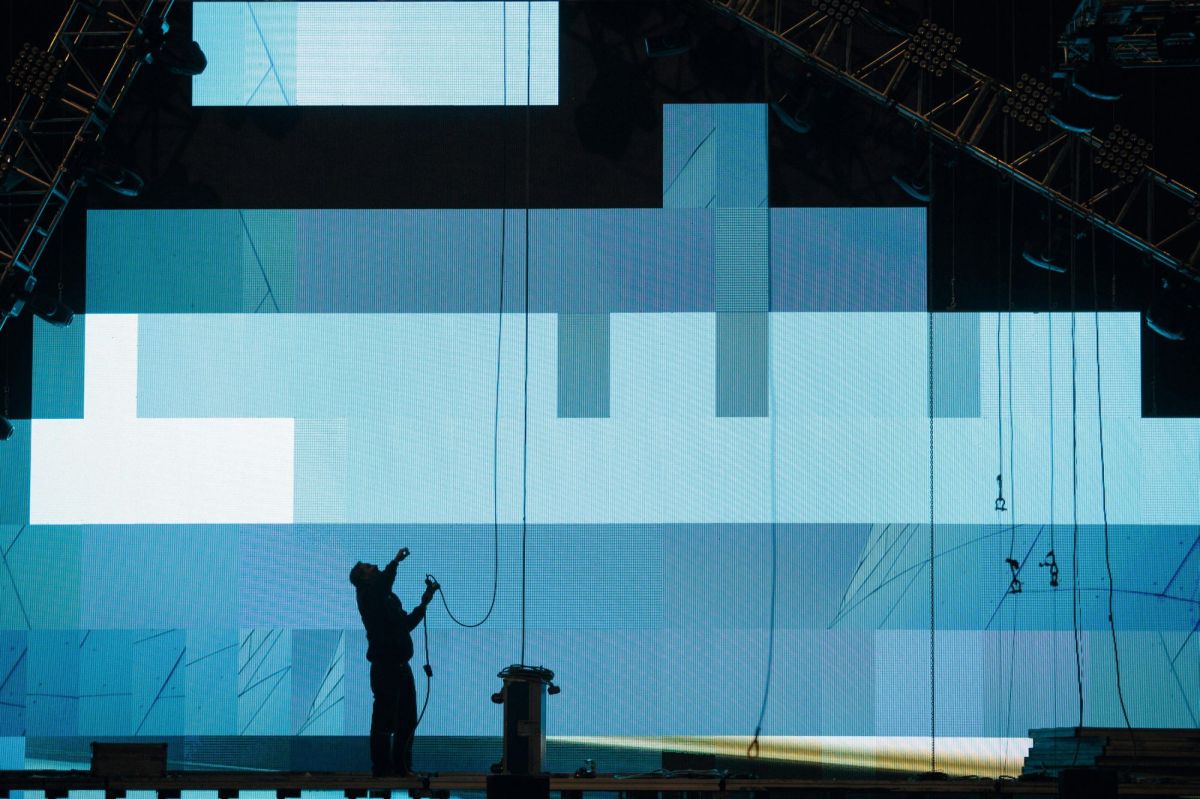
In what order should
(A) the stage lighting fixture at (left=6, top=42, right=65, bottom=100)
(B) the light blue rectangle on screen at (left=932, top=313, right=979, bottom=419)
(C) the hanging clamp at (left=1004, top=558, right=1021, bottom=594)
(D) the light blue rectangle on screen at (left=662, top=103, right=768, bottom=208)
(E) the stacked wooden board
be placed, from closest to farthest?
(E) the stacked wooden board < (A) the stage lighting fixture at (left=6, top=42, right=65, bottom=100) < (C) the hanging clamp at (left=1004, top=558, right=1021, bottom=594) < (B) the light blue rectangle on screen at (left=932, top=313, right=979, bottom=419) < (D) the light blue rectangle on screen at (left=662, top=103, right=768, bottom=208)

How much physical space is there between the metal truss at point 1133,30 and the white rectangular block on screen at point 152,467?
555 cm

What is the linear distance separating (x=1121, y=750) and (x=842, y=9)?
16.0ft

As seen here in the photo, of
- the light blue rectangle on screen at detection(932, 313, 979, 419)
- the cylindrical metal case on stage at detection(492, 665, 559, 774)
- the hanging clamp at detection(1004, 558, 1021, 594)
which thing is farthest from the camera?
the light blue rectangle on screen at detection(932, 313, 979, 419)

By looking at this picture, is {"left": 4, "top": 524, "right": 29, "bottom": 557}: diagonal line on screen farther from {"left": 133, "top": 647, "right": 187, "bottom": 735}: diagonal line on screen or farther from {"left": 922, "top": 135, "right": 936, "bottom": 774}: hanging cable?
{"left": 922, "top": 135, "right": 936, "bottom": 774}: hanging cable

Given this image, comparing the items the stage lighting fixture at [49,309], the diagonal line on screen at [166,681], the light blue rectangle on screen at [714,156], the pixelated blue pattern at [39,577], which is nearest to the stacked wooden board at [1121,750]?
the light blue rectangle on screen at [714,156]

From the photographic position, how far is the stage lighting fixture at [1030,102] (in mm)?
9648

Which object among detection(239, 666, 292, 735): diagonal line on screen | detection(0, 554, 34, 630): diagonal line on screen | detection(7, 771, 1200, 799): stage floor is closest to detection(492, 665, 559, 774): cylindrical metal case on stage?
detection(7, 771, 1200, 799): stage floor

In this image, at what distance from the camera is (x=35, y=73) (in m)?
9.62

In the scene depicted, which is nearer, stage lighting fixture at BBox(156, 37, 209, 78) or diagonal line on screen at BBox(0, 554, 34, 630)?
stage lighting fixture at BBox(156, 37, 209, 78)

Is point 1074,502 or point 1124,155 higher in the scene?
point 1124,155

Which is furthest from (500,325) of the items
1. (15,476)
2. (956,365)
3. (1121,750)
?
(1121,750)

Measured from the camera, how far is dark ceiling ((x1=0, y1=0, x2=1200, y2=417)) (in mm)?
10461

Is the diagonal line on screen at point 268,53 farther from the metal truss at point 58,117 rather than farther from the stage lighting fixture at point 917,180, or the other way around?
the stage lighting fixture at point 917,180

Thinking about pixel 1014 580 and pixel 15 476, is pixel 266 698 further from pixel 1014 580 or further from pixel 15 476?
pixel 1014 580
